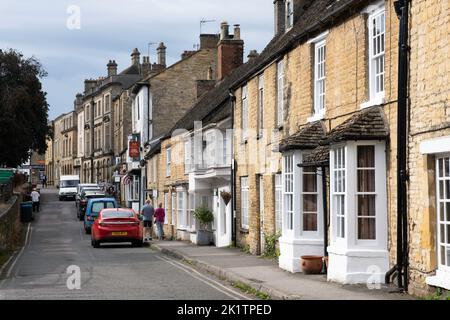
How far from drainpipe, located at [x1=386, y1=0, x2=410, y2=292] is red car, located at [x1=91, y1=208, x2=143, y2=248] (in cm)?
1879

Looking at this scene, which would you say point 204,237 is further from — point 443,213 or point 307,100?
point 443,213

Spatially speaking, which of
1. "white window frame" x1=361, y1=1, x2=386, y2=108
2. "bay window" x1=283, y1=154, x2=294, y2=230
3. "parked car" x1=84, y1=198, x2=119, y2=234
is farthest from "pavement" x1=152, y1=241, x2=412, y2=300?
"parked car" x1=84, y1=198, x2=119, y2=234

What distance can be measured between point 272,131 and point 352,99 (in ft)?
22.5

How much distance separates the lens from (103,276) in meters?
19.0

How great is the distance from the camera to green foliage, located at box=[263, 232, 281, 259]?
74.7 feet

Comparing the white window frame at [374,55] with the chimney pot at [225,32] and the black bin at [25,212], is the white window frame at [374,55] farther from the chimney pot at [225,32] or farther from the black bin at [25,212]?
the black bin at [25,212]

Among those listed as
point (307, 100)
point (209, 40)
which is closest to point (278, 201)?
point (307, 100)

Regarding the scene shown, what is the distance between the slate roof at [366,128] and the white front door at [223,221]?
14.6 metres

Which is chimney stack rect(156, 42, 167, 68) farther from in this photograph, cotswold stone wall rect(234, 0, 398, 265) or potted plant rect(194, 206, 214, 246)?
cotswold stone wall rect(234, 0, 398, 265)

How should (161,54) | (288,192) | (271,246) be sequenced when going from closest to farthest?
(288,192), (271,246), (161,54)

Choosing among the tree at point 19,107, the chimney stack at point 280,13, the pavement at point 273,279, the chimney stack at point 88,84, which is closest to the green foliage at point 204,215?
the pavement at point 273,279

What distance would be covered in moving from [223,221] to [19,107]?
35949mm

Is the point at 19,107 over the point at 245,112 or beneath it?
over

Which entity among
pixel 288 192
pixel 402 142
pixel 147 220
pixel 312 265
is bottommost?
pixel 312 265
